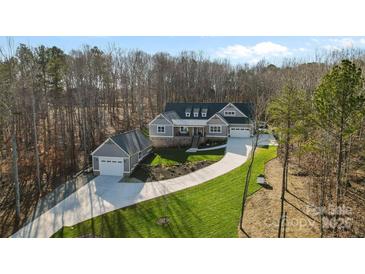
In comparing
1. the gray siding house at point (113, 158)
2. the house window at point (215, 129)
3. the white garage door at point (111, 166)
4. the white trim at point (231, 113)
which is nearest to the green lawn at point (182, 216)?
the gray siding house at point (113, 158)

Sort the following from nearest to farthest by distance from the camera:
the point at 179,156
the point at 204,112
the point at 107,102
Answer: the point at 179,156
the point at 204,112
the point at 107,102

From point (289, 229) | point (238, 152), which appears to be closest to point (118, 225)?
point (289, 229)

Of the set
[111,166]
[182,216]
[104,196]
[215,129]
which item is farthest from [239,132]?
[182,216]

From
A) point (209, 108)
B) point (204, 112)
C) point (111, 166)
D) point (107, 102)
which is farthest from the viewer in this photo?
point (107, 102)

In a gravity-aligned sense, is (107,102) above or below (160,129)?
above

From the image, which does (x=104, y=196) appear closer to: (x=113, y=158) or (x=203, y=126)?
(x=113, y=158)

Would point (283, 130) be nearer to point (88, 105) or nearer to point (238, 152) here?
point (238, 152)

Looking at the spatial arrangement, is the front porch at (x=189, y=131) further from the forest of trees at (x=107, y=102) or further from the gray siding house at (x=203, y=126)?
the forest of trees at (x=107, y=102)
